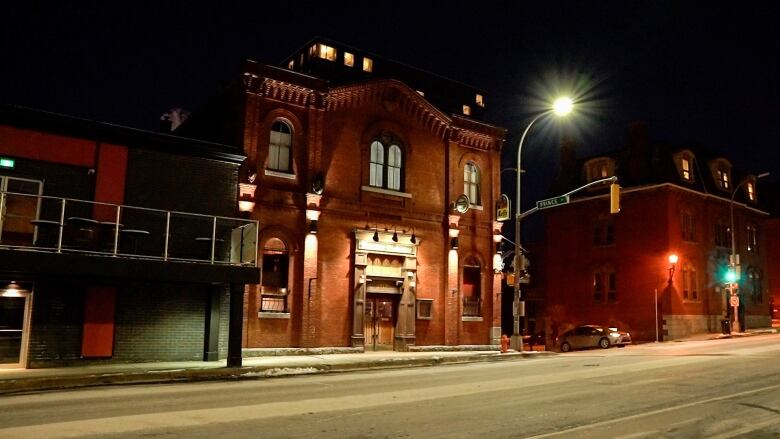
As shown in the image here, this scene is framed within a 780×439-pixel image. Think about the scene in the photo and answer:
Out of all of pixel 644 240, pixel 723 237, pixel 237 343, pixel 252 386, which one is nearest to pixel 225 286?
pixel 237 343

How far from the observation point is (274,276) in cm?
2333

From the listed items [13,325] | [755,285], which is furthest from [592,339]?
[13,325]

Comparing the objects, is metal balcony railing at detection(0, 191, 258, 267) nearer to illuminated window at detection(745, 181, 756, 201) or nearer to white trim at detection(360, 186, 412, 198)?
white trim at detection(360, 186, 412, 198)

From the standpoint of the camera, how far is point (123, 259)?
17125mm

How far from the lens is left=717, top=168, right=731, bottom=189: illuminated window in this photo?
4556 cm

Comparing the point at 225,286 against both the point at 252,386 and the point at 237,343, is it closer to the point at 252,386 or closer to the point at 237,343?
the point at 237,343

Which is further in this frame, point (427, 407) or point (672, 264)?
point (672, 264)

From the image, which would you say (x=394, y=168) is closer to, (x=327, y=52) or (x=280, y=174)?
(x=280, y=174)

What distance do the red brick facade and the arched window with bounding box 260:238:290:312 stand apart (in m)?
0.11

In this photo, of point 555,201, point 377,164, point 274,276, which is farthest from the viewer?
point 377,164

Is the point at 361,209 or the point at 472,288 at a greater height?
the point at 361,209

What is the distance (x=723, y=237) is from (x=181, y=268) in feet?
130

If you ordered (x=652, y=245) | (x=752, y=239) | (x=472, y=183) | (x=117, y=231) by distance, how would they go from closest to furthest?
(x=117, y=231) < (x=472, y=183) < (x=652, y=245) < (x=752, y=239)

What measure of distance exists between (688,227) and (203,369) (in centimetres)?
3419
